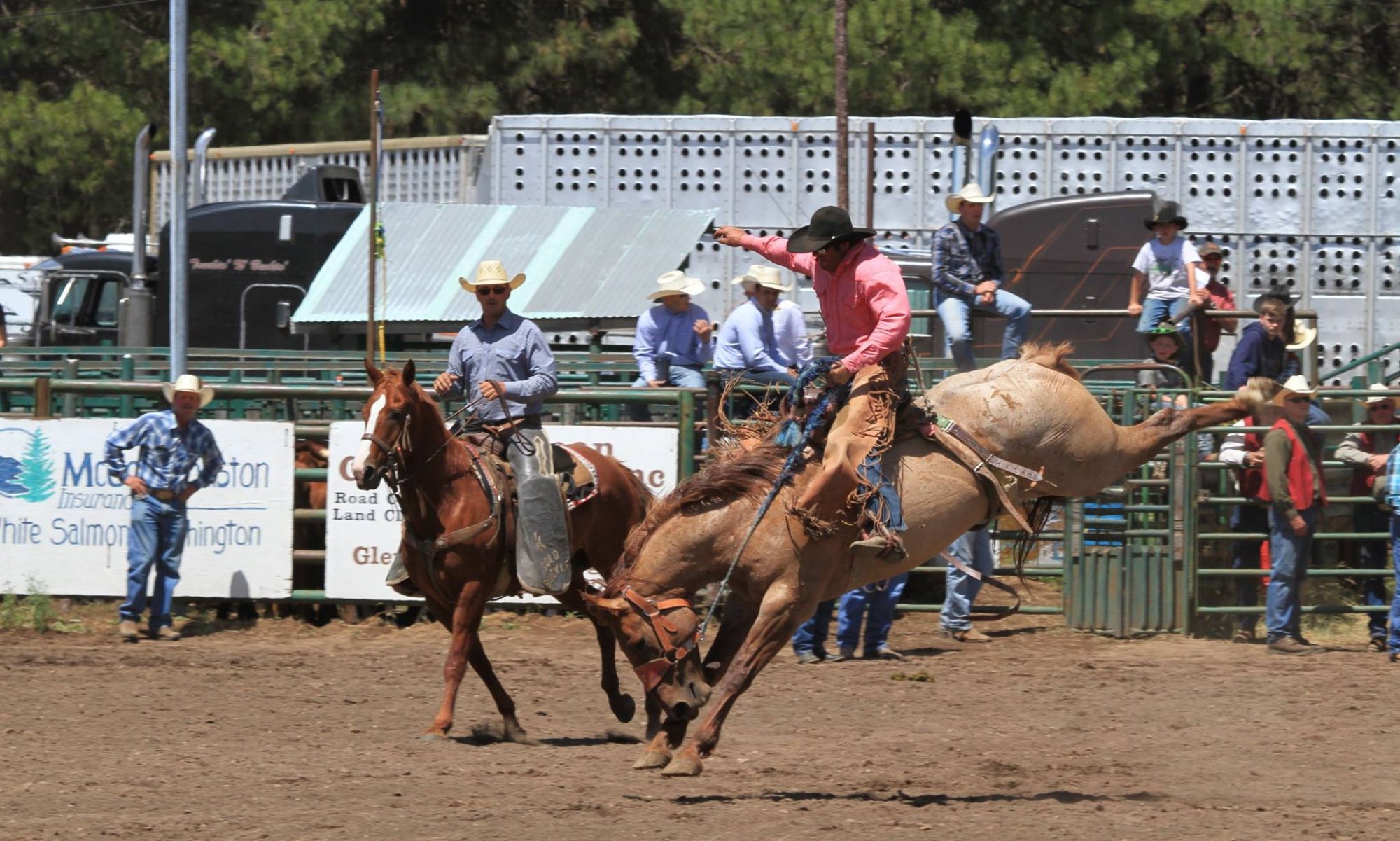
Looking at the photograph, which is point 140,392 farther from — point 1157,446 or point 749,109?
point 749,109

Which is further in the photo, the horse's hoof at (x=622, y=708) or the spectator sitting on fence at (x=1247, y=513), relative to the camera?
the spectator sitting on fence at (x=1247, y=513)

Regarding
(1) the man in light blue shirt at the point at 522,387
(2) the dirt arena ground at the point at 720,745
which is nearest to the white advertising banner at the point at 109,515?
(2) the dirt arena ground at the point at 720,745

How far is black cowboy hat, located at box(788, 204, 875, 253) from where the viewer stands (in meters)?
7.74

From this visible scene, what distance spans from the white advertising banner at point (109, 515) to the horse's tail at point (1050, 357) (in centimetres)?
577

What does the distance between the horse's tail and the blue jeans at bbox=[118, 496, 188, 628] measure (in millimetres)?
6107

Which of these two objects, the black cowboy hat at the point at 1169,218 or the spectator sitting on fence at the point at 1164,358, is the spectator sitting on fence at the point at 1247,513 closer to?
the spectator sitting on fence at the point at 1164,358

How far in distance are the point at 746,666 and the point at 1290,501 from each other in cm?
517

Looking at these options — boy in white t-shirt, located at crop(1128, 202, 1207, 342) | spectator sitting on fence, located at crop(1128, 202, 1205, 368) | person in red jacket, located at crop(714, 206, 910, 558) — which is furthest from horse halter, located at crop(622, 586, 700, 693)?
boy in white t-shirt, located at crop(1128, 202, 1207, 342)

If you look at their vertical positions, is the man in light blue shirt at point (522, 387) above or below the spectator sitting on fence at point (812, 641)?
above

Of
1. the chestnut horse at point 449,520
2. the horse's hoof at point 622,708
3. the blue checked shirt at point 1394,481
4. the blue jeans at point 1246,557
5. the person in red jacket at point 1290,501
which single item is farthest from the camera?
the blue jeans at point 1246,557

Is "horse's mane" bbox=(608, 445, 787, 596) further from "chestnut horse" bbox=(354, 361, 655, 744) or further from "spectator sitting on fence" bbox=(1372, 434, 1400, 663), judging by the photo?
"spectator sitting on fence" bbox=(1372, 434, 1400, 663)

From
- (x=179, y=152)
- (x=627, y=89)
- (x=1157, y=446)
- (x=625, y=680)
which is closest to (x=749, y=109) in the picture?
(x=627, y=89)

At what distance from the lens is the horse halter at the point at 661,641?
7465 mm

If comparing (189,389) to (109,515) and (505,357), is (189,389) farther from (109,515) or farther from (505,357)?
(505,357)
